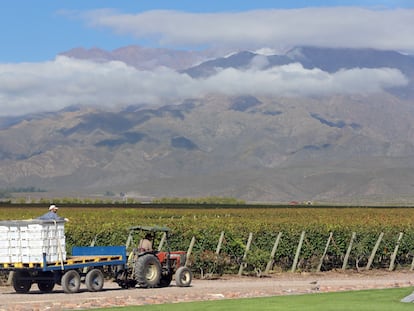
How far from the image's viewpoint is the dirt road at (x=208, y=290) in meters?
28.5

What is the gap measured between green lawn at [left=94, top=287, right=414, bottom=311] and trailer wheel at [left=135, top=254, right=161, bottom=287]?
20.4 feet

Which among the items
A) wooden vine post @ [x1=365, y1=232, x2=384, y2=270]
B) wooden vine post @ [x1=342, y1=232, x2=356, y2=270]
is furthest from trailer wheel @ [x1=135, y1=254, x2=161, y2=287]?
wooden vine post @ [x1=365, y1=232, x2=384, y2=270]

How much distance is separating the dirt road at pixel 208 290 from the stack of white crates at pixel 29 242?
4.21 ft

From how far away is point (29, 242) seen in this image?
103 ft

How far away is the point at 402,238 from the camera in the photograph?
4897 centimetres

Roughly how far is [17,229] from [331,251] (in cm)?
1925

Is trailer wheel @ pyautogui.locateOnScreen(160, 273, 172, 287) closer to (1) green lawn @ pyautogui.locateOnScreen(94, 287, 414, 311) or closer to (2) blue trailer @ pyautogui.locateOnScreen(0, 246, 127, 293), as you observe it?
(2) blue trailer @ pyautogui.locateOnScreen(0, 246, 127, 293)

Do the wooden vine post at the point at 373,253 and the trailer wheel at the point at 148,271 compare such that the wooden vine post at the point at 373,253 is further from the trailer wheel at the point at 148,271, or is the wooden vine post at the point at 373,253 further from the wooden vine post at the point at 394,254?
the trailer wheel at the point at 148,271

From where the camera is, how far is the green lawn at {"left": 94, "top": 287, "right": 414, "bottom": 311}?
81.3ft

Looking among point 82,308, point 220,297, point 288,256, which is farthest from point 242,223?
point 82,308

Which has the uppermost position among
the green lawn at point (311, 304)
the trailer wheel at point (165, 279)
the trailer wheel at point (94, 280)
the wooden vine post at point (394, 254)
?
the green lawn at point (311, 304)

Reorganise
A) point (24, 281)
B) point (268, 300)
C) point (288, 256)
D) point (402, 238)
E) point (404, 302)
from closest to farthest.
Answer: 1. point (404, 302)
2. point (268, 300)
3. point (24, 281)
4. point (288, 256)
5. point (402, 238)

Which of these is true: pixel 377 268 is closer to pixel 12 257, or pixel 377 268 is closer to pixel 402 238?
pixel 402 238

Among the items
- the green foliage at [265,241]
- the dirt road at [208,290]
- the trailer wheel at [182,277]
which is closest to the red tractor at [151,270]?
the trailer wheel at [182,277]
